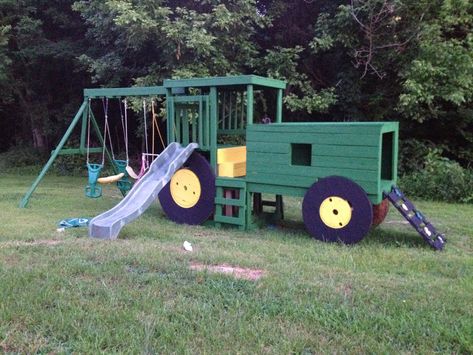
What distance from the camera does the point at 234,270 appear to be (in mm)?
4766

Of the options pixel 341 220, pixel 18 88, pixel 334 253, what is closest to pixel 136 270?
pixel 334 253

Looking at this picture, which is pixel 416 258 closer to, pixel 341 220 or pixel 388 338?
pixel 341 220

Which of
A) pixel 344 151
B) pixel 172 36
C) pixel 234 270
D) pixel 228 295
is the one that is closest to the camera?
pixel 228 295

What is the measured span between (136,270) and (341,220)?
110 inches

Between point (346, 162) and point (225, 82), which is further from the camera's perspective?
point (225, 82)

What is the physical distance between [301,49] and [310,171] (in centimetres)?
649

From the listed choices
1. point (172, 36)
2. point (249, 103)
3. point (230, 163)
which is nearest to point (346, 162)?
point (249, 103)

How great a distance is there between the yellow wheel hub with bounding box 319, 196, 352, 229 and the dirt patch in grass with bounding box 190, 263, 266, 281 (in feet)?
6.22

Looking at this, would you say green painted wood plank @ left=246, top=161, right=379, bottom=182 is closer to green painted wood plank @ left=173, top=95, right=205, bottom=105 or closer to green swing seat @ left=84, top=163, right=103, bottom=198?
green painted wood plank @ left=173, top=95, right=205, bottom=105

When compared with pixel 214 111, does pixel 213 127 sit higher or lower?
lower

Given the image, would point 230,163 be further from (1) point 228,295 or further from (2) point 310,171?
(1) point 228,295

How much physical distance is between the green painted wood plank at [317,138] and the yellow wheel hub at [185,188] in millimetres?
1066

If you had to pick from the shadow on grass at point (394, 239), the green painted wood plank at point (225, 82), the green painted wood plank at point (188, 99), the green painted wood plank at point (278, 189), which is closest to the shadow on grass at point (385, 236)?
the shadow on grass at point (394, 239)

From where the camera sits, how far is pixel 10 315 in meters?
3.47
